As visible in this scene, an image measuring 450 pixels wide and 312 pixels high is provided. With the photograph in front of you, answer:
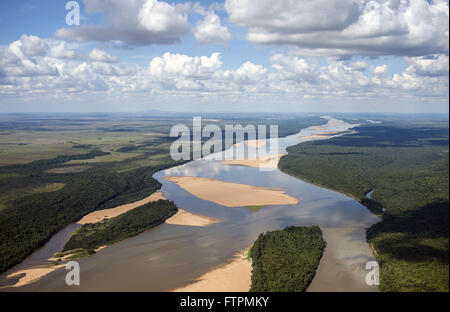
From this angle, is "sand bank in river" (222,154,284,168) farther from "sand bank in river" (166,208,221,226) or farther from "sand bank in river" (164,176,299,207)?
"sand bank in river" (166,208,221,226)

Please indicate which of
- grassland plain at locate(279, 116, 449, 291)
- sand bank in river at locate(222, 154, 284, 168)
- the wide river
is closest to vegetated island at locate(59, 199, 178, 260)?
the wide river

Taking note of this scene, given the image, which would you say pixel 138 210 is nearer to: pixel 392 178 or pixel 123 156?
pixel 392 178

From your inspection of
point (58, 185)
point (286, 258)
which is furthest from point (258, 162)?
point (286, 258)

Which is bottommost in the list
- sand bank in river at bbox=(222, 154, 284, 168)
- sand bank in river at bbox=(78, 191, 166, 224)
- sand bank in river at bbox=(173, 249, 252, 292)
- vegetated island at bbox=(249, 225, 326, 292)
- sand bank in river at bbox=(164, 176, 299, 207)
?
Answer: sand bank in river at bbox=(173, 249, 252, 292)

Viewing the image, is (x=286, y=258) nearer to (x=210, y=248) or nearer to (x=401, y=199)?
(x=210, y=248)

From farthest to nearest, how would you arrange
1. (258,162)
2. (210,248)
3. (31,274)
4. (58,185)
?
(258,162)
(58,185)
(210,248)
(31,274)
